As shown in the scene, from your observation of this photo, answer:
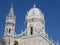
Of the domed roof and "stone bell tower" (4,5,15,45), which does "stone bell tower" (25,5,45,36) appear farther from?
"stone bell tower" (4,5,15,45)

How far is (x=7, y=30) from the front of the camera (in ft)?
242

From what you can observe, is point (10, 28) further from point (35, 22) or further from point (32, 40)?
point (35, 22)

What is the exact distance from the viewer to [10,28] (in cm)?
7375

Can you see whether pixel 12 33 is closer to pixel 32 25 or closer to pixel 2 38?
pixel 2 38

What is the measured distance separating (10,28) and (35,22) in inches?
328

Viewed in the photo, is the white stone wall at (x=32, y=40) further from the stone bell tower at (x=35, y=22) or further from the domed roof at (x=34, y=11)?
the domed roof at (x=34, y=11)

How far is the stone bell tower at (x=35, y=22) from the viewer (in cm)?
7988

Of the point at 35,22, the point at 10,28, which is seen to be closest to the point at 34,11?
the point at 35,22

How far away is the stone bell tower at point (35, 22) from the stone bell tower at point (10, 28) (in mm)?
6731

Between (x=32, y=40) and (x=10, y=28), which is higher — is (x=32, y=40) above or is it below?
below

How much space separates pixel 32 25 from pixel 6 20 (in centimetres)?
750

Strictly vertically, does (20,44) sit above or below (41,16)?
below

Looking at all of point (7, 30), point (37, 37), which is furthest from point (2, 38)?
point (37, 37)

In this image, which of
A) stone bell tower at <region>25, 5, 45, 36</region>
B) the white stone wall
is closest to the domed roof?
stone bell tower at <region>25, 5, 45, 36</region>
